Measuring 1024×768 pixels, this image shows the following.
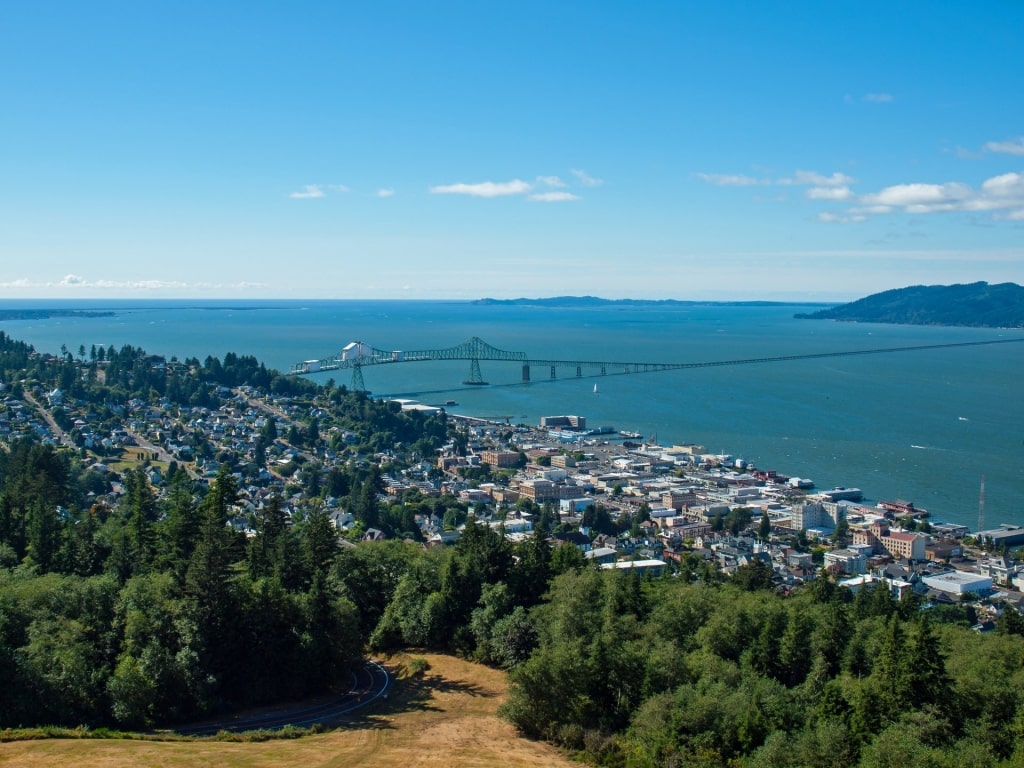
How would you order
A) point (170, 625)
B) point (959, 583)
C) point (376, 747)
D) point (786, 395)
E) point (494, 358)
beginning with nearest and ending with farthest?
point (376, 747) → point (170, 625) → point (959, 583) → point (786, 395) → point (494, 358)

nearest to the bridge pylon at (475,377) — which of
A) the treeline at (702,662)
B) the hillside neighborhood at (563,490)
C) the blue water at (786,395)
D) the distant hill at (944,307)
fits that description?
the blue water at (786,395)

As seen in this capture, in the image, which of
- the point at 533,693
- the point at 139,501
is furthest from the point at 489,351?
the point at 533,693

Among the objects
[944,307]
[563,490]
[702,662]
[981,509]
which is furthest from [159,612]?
[944,307]

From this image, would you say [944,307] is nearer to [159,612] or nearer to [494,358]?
[494,358]

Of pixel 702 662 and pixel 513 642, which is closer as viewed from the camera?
pixel 702 662

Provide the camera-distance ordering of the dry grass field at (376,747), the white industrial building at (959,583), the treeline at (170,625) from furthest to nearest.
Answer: the white industrial building at (959,583) < the treeline at (170,625) < the dry grass field at (376,747)

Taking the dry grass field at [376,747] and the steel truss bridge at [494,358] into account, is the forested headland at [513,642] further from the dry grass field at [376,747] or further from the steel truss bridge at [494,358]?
the steel truss bridge at [494,358]

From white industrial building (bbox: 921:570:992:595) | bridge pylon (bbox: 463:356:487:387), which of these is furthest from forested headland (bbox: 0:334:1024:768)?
bridge pylon (bbox: 463:356:487:387)
